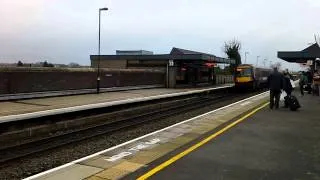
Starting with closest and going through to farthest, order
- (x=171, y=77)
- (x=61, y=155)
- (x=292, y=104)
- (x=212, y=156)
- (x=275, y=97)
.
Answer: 1. (x=212, y=156)
2. (x=61, y=155)
3. (x=292, y=104)
4. (x=275, y=97)
5. (x=171, y=77)

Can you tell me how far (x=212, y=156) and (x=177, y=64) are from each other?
43254 mm

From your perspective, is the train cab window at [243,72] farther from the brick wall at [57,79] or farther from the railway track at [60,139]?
the railway track at [60,139]

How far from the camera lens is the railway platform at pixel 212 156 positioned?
7.75m

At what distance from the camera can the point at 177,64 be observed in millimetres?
52250

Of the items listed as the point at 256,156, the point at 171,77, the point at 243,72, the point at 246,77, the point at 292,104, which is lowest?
the point at 256,156

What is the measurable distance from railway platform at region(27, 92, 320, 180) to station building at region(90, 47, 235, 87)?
104 ft

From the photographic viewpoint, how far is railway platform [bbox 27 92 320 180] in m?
7.75

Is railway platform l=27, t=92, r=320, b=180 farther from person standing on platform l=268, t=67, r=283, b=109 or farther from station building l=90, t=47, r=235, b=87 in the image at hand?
station building l=90, t=47, r=235, b=87

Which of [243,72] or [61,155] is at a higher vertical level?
[243,72]

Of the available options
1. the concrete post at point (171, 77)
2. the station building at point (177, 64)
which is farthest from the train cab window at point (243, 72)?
the concrete post at point (171, 77)

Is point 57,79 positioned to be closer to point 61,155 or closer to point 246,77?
point 61,155

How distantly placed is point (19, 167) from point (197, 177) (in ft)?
15.5

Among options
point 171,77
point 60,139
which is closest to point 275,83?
point 60,139

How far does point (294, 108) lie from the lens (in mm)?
19125
